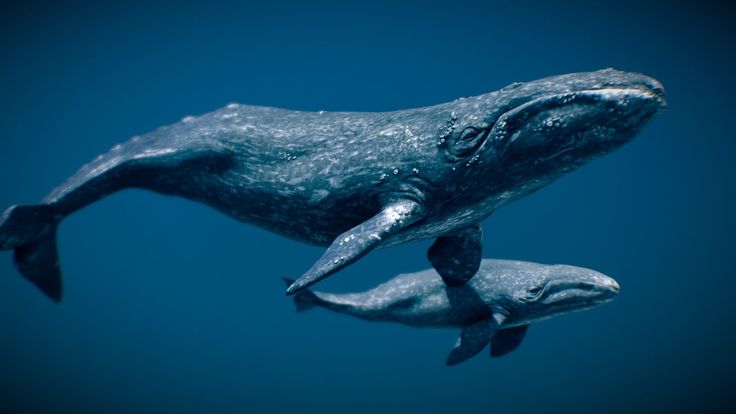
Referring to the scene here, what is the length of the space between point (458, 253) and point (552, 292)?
7.18ft

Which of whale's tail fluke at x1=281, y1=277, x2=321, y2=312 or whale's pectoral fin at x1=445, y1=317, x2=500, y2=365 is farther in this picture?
whale's tail fluke at x1=281, y1=277, x2=321, y2=312

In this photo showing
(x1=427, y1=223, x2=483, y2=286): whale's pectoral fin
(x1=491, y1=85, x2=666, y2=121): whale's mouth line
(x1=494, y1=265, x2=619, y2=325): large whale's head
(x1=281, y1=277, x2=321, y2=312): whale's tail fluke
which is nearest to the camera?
(x1=491, y1=85, x2=666, y2=121): whale's mouth line

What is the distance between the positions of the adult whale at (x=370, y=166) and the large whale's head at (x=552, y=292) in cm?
128

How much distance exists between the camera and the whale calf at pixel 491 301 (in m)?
7.71

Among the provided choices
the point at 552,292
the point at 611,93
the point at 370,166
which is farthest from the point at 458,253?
the point at 611,93

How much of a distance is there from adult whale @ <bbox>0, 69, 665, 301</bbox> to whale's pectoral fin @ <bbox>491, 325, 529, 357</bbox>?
2.45 m

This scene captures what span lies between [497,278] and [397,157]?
405cm

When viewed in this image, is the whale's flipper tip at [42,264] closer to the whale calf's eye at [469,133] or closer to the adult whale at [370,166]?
the adult whale at [370,166]

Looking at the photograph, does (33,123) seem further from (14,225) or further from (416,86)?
(14,225)

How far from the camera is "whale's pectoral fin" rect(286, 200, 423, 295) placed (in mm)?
4387

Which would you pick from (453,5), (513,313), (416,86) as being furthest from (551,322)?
(513,313)

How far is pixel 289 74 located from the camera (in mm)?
32594

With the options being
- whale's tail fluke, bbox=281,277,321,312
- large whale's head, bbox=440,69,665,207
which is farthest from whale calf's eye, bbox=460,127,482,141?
whale's tail fluke, bbox=281,277,321,312

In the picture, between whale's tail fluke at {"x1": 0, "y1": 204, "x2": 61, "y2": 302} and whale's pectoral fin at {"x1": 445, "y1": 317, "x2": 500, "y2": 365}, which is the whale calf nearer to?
whale's pectoral fin at {"x1": 445, "y1": 317, "x2": 500, "y2": 365}
